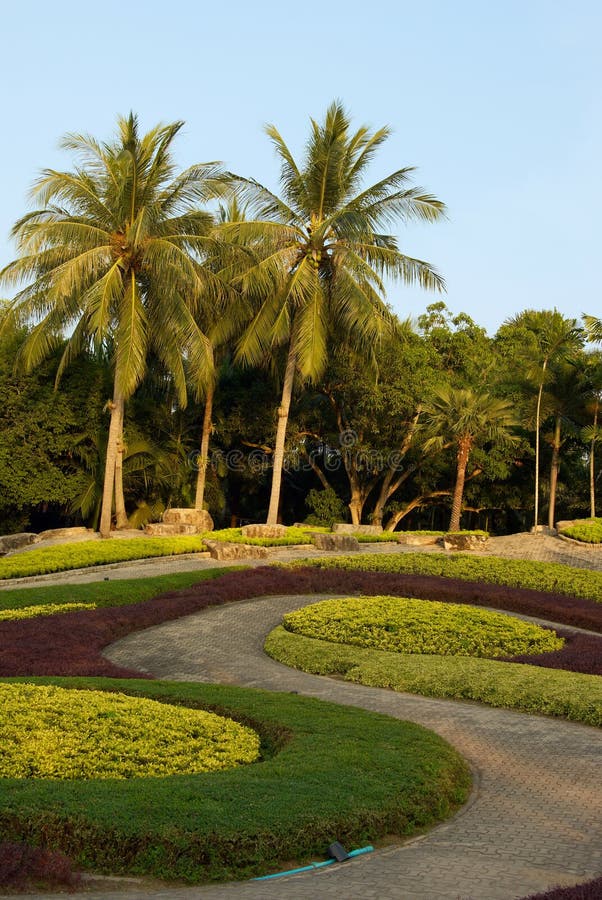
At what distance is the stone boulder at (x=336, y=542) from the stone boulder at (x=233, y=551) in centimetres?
221

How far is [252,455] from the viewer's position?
37781 millimetres

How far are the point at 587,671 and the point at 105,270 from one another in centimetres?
1904

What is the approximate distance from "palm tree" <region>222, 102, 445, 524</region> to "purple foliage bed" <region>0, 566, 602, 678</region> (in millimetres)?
9580

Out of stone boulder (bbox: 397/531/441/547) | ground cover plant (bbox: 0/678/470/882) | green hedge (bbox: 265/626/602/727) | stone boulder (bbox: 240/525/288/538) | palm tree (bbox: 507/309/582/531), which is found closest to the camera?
ground cover plant (bbox: 0/678/470/882)

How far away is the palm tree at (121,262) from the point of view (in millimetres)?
26344

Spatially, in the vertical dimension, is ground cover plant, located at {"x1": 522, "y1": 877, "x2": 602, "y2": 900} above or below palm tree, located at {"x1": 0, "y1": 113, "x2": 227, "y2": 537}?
below

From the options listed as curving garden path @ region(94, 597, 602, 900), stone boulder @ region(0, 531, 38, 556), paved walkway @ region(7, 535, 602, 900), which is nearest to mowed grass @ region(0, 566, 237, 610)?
paved walkway @ region(7, 535, 602, 900)

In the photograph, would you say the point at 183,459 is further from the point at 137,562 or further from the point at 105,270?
the point at 137,562

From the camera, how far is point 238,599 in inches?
722

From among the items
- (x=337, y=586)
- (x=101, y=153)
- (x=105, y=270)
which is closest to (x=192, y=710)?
(x=337, y=586)

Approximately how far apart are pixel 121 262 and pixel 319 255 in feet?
21.0

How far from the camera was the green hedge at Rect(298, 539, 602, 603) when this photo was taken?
2050cm

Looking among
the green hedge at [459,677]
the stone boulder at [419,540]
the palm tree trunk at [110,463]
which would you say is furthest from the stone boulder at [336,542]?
the green hedge at [459,677]

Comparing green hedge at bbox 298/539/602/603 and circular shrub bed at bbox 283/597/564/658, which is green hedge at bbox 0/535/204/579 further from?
circular shrub bed at bbox 283/597/564/658
